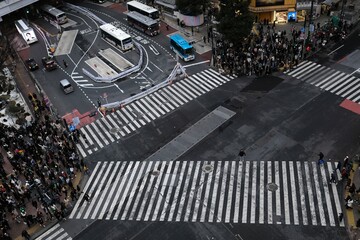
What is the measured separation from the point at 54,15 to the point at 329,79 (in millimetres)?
50852

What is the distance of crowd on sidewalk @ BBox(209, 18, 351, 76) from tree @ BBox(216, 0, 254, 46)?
2982mm

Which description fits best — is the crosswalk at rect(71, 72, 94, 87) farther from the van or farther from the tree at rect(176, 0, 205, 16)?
the tree at rect(176, 0, 205, 16)

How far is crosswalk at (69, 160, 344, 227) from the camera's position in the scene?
106 ft

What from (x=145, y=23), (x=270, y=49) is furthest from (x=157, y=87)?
(x=145, y=23)

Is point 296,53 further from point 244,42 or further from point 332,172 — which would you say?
point 332,172

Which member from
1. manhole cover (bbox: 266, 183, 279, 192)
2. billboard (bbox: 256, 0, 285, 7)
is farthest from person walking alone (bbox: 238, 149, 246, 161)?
billboard (bbox: 256, 0, 285, 7)

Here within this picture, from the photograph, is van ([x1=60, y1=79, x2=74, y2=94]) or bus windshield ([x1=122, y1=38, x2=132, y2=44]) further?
bus windshield ([x1=122, y1=38, x2=132, y2=44])

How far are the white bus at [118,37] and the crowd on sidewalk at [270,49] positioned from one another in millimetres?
14245

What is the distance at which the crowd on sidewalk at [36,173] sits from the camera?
34156 mm

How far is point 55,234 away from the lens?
3278 cm

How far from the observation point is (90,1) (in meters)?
80.7

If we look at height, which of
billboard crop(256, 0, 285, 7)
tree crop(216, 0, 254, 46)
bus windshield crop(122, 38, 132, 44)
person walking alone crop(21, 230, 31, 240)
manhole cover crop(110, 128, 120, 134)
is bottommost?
manhole cover crop(110, 128, 120, 134)

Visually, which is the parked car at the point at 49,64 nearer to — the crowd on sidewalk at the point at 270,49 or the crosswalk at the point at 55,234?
the crowd on sidewalk at the point at 270,49

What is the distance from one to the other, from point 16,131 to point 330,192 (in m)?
33.9
